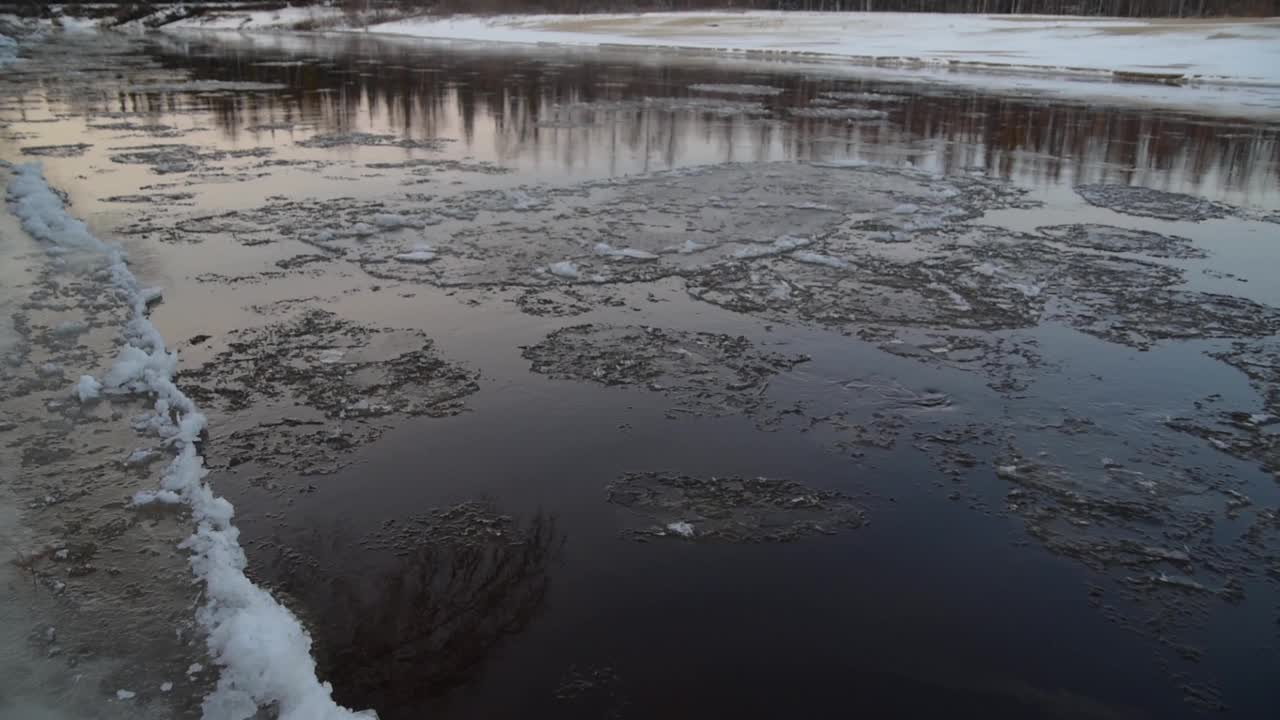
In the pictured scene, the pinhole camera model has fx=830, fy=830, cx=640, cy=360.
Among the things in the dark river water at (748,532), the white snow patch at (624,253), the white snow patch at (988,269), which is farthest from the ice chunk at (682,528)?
the white snow patch at (988,269)

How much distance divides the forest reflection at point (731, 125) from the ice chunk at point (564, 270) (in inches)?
203

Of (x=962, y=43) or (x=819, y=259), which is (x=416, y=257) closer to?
(x=819, y=259)

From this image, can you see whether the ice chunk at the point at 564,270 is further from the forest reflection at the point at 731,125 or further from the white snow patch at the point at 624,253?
the forest reflection at the point at 731,125

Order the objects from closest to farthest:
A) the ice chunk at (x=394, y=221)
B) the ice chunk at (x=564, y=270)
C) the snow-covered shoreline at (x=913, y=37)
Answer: the ice chunk at (x=564, y=270) → the ice chunk at (x=394, y=221) → the snow-covered shoreline at (x=913, y=37)

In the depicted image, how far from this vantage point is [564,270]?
8289 mm

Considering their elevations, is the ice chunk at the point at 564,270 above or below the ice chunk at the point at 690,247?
below

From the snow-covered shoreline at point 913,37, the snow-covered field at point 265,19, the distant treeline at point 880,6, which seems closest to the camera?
the snow-covered shoreline at point 913,37

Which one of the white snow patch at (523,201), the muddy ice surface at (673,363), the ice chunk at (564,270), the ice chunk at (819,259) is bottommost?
→ the muddy ice surface at (673,363)

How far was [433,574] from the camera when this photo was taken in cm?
400

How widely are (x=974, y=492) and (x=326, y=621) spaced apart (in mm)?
3602

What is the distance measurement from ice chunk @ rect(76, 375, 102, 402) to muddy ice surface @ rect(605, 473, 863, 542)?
11.4ft

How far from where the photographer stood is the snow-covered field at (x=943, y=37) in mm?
36406

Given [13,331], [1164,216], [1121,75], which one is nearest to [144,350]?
[13,331]

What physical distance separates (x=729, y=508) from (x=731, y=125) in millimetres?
15098
